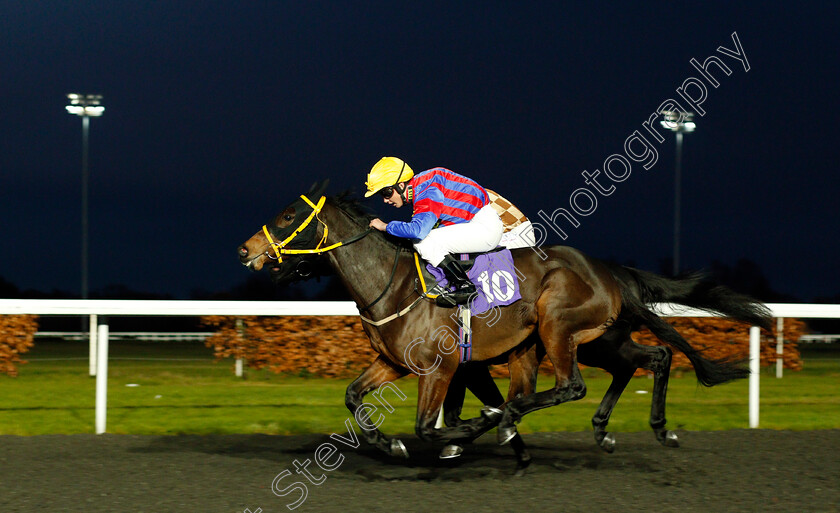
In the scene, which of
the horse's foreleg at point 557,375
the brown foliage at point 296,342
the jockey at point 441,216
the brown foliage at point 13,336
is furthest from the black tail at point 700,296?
the brown foliage at point 13,336

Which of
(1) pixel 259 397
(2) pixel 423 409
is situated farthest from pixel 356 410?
(1) pixel 259 397

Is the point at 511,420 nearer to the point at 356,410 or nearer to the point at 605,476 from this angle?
the point at 605,476

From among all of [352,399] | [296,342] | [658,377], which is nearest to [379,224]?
[352,399]

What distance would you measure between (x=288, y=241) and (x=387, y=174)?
625mm

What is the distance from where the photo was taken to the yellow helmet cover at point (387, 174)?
4.19m

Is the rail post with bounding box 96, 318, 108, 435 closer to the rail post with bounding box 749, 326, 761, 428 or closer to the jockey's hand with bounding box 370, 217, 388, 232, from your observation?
the jockey's hand with bounding box 370, 217, 388, 232

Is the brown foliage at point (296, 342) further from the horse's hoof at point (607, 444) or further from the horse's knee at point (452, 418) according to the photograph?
the horse's hoof at point (607, 444)

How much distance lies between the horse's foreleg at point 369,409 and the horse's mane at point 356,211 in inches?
25.4

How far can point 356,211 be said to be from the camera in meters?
4.37

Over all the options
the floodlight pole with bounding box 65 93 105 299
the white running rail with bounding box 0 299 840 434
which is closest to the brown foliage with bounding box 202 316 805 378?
the white running rail with bounding box 0 299 840 434

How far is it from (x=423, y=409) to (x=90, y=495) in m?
1.57

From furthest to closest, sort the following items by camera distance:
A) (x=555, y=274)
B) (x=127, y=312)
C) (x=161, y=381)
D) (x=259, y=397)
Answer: (x=161, y=381) → (x=259, y=397) → (x=127, y=312) → (x=555, y=274)

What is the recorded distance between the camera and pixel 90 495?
3531mm

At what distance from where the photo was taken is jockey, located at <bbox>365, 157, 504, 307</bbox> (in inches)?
162
